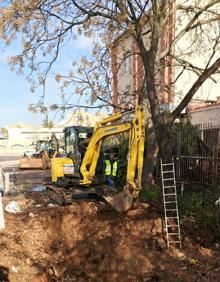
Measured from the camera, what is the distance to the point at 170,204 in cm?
947

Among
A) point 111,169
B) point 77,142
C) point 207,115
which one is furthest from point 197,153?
point 207,115

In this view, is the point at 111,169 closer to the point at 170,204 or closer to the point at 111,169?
the point at 111,169

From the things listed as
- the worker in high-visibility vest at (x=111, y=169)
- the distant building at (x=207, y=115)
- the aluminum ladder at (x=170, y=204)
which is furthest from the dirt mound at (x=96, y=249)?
the distant building at (x=207, y=115)

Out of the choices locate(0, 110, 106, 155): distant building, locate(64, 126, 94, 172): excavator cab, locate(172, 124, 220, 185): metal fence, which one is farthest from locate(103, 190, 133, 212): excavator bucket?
locate(0, 110, 106, 155): distant building

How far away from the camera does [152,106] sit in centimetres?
966

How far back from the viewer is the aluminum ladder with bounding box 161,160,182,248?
28.0 ft

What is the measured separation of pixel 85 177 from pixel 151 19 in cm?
511

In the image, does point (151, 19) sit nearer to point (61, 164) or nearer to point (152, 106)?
point (152, 106)

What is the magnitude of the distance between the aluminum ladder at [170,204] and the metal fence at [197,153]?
10.4ft

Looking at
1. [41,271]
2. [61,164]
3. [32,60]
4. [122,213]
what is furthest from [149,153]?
[41,271]

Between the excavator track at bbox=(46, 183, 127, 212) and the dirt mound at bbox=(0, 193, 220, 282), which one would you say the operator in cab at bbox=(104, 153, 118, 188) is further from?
the dirt mound at bbox=(0, 193, 220, 282)

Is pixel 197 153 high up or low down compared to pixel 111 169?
up

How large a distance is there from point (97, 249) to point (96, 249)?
0.02 meters

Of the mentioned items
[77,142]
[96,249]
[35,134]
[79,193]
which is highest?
[35,134]
